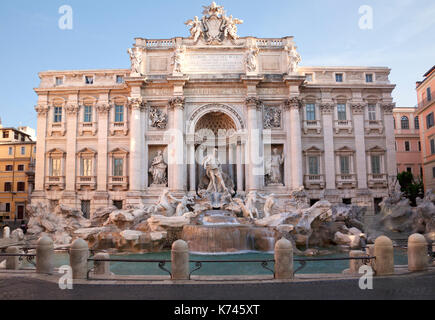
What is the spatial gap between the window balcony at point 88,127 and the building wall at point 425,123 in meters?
30.1

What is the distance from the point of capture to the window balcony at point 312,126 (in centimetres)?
2983

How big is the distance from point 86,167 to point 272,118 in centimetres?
1617

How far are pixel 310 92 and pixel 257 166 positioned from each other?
827 centimetres

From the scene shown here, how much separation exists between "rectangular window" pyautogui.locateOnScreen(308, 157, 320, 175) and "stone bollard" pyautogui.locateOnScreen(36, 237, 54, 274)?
23.2 metres

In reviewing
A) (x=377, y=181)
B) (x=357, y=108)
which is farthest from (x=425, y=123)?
(x=377, y=181)

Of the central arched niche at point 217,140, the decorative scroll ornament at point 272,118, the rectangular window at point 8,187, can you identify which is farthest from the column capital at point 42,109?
the rectangular window at point 8,187

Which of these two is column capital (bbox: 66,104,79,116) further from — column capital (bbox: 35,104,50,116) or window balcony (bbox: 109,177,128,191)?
window balcony (bbox: 109,177,128,191)

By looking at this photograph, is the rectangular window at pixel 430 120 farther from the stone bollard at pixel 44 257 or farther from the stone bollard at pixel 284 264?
the stone bollard at pixel 44 257

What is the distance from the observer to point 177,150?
2784 centimetres

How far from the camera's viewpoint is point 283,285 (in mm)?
8703

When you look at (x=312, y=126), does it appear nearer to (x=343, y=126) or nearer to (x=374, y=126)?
(x=343, y=126)

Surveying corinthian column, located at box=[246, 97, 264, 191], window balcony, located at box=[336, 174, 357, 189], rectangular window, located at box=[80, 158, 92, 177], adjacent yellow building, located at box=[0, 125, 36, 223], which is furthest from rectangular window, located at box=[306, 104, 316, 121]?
adjacent yellow building, located at box=[0, 125, 36, 223]
